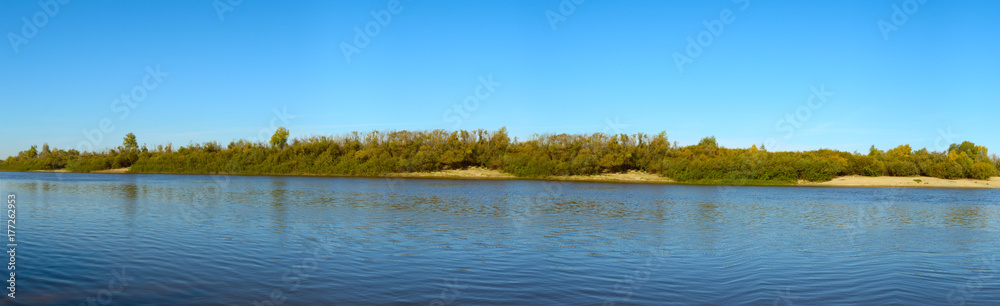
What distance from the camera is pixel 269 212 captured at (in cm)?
2597

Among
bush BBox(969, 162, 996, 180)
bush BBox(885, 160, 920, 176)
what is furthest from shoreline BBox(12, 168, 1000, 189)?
bush BBox(885, 160, 920, 176)

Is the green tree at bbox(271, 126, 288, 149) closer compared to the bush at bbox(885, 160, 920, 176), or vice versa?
the bush at bbox(885, 160, 920, 176)

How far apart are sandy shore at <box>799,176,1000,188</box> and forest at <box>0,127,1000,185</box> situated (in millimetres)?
1433

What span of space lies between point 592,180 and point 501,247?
261 feet

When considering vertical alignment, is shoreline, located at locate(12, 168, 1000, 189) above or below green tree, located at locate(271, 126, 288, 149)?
below

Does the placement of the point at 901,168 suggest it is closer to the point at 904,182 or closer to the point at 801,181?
the point at 904,182

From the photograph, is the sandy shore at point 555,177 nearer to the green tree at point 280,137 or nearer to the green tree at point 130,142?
the green tree at point 280,137

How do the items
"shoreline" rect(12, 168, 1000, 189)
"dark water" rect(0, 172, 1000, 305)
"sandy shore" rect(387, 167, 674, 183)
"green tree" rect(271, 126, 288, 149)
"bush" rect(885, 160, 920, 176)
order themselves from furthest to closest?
"green tree" rect(271, 126, 288, 149), "sandy shore" rect(387, 167, 674, 183), "bush" rect(885, 160, 920, 176), "shoreline" rect(12, 168, 1000, 189), "dark water" rect(0, 172, 1000, 305)

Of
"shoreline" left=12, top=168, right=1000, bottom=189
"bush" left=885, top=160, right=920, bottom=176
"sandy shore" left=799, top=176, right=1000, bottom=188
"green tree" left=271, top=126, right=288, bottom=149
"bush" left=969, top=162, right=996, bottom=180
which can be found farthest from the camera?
"green tree" left=271, top=126, right=288, bottom=149

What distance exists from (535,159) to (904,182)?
54570 mm

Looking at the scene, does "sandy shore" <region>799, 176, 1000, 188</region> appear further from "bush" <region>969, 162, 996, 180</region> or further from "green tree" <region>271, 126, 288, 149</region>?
"green tree" <region>271, 126, 288, 149</region>

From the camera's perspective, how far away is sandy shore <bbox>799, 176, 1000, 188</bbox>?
279 feet

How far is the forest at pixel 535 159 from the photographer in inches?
3551

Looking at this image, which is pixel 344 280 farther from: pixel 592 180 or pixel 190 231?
pixel 592 180
